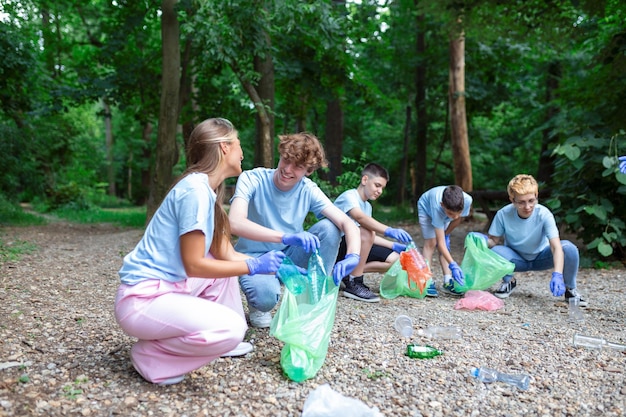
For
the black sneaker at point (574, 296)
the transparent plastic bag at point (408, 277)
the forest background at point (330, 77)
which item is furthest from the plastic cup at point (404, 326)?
the forest background at point (330, 77)

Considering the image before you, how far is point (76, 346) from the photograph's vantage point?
2.46 metres

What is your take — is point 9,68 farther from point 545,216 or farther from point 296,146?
point 545,216

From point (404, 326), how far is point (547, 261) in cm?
173

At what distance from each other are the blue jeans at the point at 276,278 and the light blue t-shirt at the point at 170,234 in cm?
73

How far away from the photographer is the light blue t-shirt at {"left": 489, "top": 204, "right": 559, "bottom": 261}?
382 centimetres

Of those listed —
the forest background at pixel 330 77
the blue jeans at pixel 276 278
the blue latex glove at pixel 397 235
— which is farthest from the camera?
the forest background at pixel 330 77

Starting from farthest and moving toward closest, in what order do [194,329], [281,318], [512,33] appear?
[512,33], [281,318], [194,329]

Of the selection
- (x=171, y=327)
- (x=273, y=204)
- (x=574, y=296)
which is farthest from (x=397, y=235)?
(x=171, y=327)

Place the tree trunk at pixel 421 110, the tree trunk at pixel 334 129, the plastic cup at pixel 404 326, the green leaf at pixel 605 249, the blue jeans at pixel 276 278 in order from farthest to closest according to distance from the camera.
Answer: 1. the tree trunk at pixel 421 110
2. the tree trunk at pixel 334 129
3. the green leaf at pixel 605 249
4. the plastic cup at pixel 404 326
5. the blue jeans at pixel 276 278

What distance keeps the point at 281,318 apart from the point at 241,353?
0.33 metres

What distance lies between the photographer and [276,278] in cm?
286

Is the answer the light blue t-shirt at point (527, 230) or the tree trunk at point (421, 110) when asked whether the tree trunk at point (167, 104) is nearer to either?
the light blue t-shirt at point (527, 230)

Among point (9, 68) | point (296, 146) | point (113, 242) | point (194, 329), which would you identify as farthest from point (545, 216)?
point (9, 68)

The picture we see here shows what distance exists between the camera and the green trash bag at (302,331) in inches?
84.0
